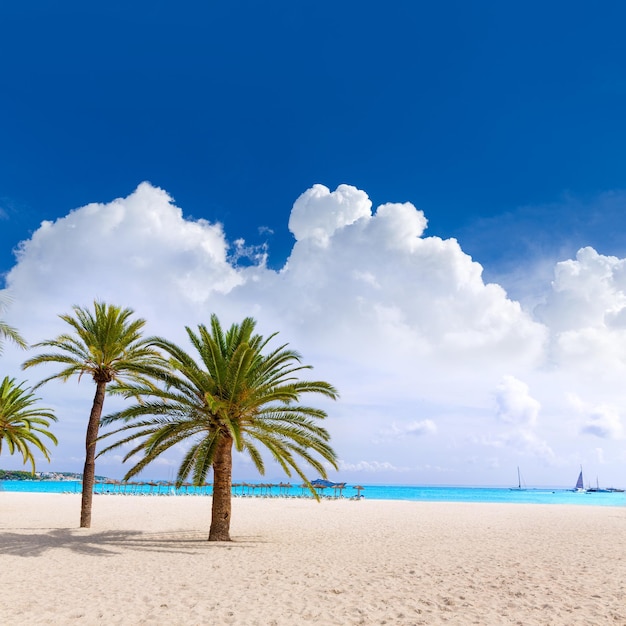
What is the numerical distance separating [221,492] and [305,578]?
6.46m

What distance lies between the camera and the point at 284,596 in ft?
31.7

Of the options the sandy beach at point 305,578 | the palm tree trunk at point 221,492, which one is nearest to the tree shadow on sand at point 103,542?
the sandy beach at point 305,578

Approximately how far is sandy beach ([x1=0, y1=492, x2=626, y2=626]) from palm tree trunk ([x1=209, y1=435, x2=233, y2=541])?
0.87 meters

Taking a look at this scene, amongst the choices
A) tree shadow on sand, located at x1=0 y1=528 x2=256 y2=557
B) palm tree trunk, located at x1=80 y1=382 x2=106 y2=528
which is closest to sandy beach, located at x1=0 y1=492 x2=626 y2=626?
tree shadow on sand, located at x1=0 y1=528 x2=256 y2=557

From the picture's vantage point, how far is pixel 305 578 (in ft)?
37.1

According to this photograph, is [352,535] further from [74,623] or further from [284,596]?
[74,623]

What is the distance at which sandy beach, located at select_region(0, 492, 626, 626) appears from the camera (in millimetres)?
8484

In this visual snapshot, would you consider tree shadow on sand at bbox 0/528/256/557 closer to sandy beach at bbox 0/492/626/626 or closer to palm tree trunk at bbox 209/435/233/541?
sandy beach at bbox 0/492/626/626

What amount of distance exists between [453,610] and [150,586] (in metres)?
6.03

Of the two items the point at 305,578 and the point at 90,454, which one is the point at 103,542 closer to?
the point at 90,454

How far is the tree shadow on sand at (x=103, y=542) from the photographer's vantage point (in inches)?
584

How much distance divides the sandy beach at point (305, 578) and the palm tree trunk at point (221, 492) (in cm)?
87

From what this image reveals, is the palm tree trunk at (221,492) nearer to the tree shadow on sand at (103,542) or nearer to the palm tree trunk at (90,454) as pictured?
the tree shadow on sand at (103,542)

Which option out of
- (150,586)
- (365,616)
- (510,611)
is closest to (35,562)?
(150,586)
